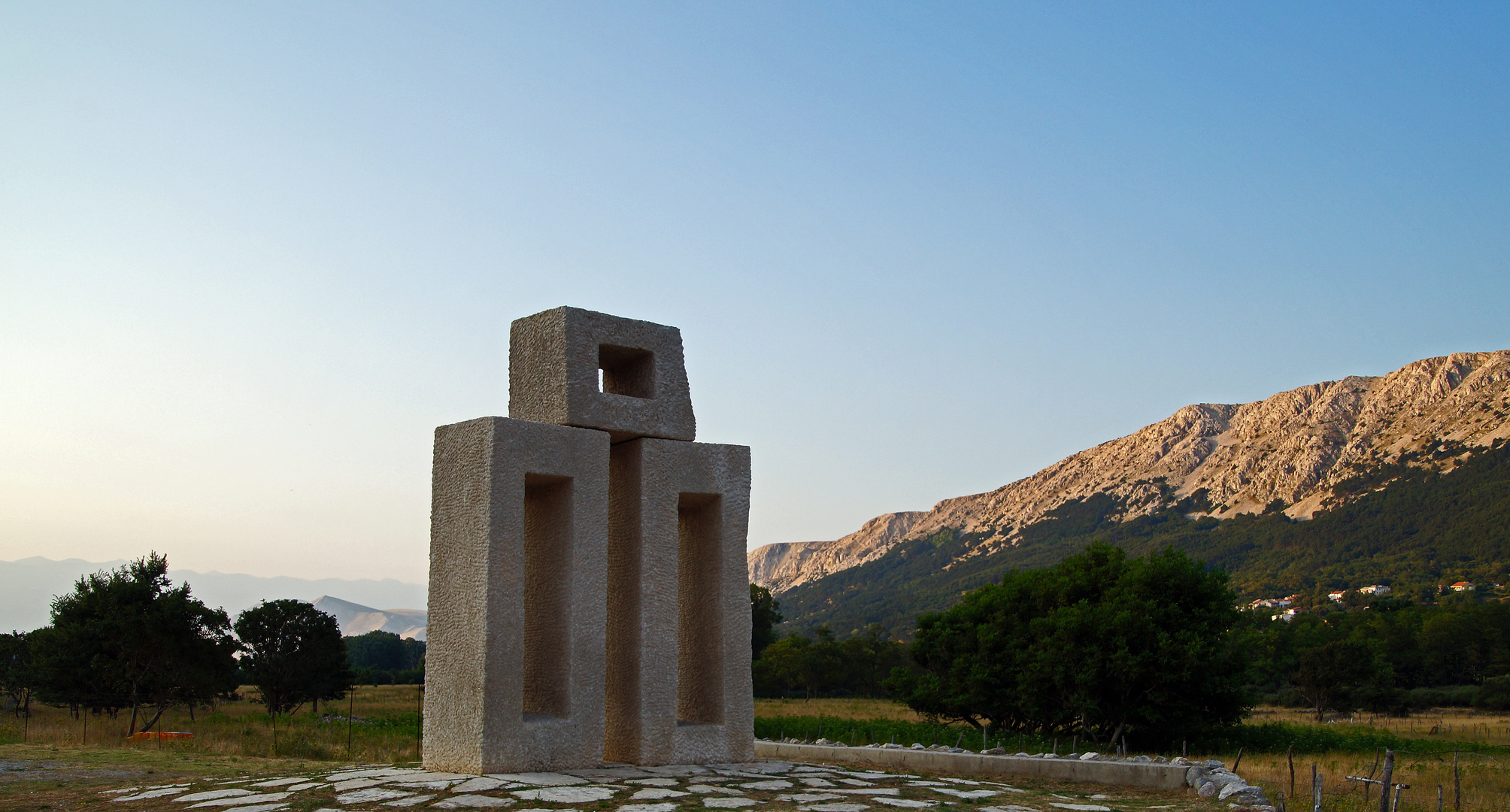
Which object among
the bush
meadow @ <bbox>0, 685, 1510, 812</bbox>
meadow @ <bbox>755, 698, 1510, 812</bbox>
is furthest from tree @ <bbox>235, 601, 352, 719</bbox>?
the bush

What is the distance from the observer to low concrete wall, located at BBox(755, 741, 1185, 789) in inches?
415

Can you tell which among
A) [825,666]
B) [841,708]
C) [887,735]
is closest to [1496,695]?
[841,708]

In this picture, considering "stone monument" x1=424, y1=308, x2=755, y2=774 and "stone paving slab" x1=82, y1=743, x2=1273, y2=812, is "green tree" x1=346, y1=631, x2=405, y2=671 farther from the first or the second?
"stone paving slab" x1=82, y1=743, x2=1273, y2=812

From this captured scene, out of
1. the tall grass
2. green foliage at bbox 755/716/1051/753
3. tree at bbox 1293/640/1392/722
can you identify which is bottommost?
tree at bbox 1293/640/1392/722

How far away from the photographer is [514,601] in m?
9.36

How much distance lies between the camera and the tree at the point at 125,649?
25219 mm

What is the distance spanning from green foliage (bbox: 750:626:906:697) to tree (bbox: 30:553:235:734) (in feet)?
104

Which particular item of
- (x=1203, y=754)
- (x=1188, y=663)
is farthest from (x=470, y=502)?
(x=1203, y=754)

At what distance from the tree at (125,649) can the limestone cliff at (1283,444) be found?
10466cm

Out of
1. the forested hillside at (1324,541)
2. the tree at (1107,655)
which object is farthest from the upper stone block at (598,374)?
the forested hillside at (1324,541)

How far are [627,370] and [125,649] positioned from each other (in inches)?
837

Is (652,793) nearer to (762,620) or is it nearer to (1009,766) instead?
(1009,766)

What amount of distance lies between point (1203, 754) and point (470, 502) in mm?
19455

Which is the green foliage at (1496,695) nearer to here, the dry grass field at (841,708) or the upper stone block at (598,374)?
the dry grass field at (841,708)
